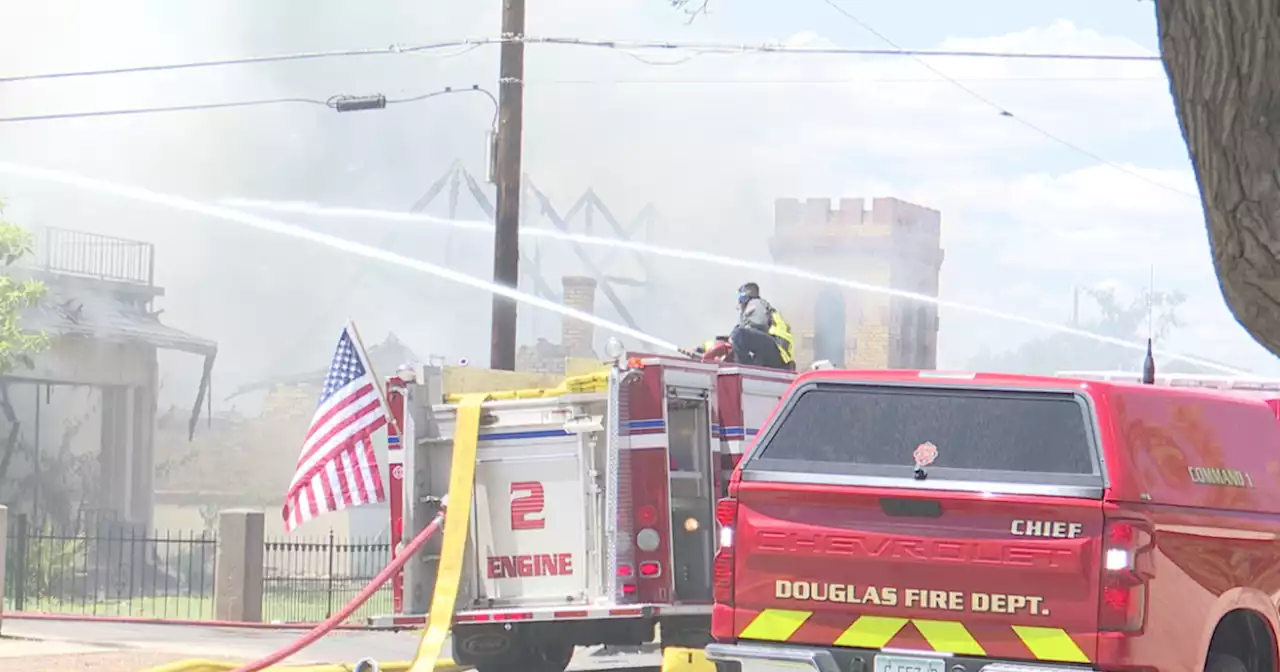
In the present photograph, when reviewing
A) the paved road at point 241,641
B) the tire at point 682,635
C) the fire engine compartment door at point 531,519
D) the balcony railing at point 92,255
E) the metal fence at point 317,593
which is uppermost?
the balcony railing at point 92,255

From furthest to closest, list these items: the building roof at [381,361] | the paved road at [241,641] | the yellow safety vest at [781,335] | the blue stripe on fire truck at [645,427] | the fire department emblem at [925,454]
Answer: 1. the building roof at [381,361]
2. the paved road at [241,641]
3. the yellow safety vest at [781,335]
4. the blue stripe on fire truck at [645,427]
5. the fire department emblem at [925,454]

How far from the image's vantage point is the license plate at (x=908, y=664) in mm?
7301

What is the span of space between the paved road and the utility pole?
3571mm

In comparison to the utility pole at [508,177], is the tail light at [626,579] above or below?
below

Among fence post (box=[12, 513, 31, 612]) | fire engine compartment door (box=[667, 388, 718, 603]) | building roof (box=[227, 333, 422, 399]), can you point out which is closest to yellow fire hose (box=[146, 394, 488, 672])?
fire engine compartment door (box=[667, 388, 718, 603])

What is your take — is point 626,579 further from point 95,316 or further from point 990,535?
point 95,316

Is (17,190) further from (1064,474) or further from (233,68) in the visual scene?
(1064,474)

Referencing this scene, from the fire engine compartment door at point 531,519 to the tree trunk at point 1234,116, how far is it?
251 inches

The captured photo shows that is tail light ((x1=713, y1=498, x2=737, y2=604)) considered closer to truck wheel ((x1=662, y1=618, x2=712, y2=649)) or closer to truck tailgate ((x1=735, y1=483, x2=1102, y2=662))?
truck tailgate ((x1=735, y1=483, x2=1102, y2=662))

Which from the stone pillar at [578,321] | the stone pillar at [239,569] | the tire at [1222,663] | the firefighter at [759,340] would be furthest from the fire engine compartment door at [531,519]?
the stone pillar at [578,321]

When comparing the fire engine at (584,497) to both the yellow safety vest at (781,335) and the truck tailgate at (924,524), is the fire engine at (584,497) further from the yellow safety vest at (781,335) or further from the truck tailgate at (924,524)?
the truck tailgate at (924,524)

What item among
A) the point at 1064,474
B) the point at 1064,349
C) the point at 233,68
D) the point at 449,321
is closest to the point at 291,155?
the point at 233,68

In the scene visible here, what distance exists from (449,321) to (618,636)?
35.3m

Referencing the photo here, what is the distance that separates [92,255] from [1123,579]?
25706 millimetres
